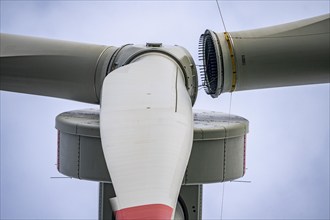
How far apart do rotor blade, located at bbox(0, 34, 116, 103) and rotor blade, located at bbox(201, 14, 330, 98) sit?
113 inches

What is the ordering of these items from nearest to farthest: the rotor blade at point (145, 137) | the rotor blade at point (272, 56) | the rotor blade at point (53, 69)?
the rotor blade at point (145, 137)
the rotor blade at point (272, 56)
the rotor blade at point (53, 69)

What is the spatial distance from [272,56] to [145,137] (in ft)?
24.0

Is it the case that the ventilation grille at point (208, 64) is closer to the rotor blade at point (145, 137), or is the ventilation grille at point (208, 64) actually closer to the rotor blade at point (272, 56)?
the rotor blade at point (272, 56)

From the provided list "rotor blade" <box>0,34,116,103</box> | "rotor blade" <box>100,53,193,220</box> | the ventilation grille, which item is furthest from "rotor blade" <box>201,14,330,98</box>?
"rotor blade" <box>100,53,193,220</box>

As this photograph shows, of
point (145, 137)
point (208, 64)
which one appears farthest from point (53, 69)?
point (145, 137)

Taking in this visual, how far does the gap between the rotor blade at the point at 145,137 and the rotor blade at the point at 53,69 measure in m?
3.21

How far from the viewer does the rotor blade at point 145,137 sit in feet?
35.0

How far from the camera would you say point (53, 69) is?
62.2 ft

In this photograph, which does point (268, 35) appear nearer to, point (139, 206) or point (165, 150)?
point (165, 150)

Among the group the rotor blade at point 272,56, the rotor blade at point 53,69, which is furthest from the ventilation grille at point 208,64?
the rotor blade at point 53,69

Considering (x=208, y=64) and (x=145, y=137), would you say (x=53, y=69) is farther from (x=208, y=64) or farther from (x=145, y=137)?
(x=145, y=137)

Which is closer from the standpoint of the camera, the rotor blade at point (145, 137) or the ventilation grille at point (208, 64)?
the rotor blade at point (145, 137)

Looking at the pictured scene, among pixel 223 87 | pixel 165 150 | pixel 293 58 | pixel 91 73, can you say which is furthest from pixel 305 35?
pixel 165 150

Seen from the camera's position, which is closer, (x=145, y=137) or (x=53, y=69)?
(x=145, y=137)
